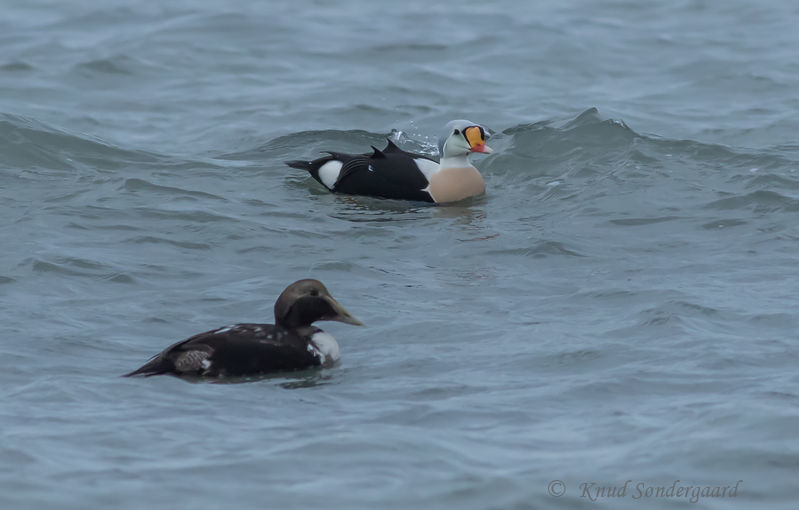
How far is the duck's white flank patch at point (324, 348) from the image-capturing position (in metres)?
7.04

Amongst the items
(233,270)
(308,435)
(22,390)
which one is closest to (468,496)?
(308,435)

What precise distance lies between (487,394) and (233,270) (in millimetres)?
2862

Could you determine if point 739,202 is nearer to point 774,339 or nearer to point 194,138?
point 774,339

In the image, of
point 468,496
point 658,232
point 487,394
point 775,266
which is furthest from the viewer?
point 658,232

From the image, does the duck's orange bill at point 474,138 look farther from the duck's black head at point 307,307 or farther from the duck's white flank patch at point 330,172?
the duck's black head at point 307,307

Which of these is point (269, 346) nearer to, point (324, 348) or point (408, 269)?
point (324, 348)

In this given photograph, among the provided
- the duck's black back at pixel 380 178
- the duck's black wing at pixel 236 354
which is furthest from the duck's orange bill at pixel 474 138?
the duck's black wing at pixel 236 354

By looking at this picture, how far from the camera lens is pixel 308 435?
5965mm

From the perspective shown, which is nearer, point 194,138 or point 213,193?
point 213,193

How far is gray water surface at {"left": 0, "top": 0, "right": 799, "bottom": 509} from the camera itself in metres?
5.65

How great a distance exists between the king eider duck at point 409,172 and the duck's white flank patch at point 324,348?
4016mm

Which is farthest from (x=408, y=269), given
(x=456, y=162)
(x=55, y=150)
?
(x=55, y=150)

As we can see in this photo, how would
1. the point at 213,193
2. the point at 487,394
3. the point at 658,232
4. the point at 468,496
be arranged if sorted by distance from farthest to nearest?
the point at 213,193 < the point at 658,232 < the point at 487,394 < the point at 468,496

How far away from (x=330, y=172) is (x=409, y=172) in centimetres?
63
